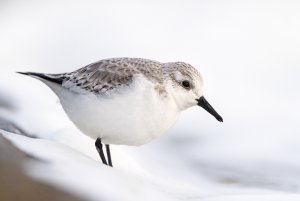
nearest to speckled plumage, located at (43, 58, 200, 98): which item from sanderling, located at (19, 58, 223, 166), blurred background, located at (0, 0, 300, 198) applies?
sanderling, located at (19, 58, 223, 166)

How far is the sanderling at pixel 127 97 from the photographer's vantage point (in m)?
4.94

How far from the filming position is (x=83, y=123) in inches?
199

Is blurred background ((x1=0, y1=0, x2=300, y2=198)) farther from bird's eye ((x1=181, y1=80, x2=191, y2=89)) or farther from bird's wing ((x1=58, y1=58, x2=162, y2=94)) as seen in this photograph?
bird's eye ((x1=181, y1=80, x2=191, y2=89))

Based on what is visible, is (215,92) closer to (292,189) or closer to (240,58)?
(240,58)

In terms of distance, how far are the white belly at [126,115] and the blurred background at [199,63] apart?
3.53 feet

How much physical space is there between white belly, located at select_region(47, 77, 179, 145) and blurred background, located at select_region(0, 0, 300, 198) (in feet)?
3.53

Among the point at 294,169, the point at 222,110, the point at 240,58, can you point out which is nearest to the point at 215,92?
the point at 222,110

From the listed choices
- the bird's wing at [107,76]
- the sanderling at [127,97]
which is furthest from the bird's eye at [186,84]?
the bird's wing at [107,76]

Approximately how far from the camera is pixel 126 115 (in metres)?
4.91

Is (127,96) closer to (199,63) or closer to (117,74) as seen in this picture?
(117,74)

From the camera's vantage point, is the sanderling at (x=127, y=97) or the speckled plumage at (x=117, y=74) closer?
the sanderling at (x=127, y=97)

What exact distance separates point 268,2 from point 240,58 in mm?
1032

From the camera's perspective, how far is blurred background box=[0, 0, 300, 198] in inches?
260

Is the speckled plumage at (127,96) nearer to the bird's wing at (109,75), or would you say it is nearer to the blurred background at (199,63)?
the bird's wing at (109,75)
